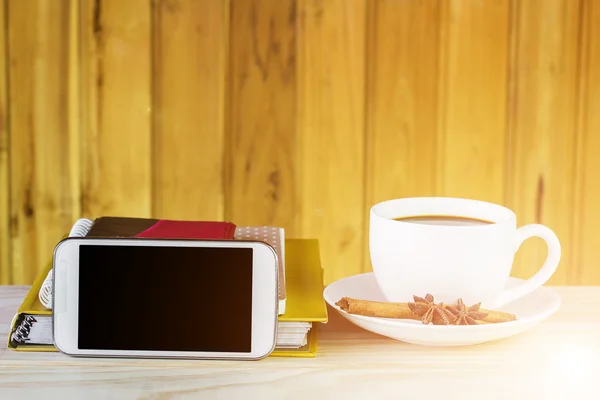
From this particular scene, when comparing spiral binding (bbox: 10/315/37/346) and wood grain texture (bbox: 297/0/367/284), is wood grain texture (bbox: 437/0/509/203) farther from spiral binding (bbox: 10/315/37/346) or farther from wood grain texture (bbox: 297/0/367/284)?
spiral binding (bbox: 10/315/37/346)

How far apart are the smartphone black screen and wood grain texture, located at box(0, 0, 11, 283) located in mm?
890

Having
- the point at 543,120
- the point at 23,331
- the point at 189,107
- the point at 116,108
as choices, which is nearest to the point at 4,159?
the point at 116,108

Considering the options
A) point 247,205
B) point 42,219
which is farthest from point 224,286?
point 42,219

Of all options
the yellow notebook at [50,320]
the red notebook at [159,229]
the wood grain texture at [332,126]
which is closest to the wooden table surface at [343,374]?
the yellow notebook at [50,320]

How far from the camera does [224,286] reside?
2.26ft

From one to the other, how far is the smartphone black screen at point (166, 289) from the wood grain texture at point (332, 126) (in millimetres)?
820

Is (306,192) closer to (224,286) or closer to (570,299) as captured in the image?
(570,299)

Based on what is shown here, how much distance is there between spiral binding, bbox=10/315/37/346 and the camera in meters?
0.72

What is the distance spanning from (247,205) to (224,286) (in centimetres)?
83

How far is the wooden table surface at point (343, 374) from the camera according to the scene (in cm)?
66

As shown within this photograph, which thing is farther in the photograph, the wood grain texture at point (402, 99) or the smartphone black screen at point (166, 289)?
the wood grain texture at point (402, 99)

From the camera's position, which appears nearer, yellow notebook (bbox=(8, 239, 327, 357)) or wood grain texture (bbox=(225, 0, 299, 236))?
yellow notebook (bbox=(8, 239, 327, 357))

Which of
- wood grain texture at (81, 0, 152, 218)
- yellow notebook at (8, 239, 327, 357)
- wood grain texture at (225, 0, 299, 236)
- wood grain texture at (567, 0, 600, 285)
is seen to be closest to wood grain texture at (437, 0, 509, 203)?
wood grain texture at (567, 0, 600, 285)

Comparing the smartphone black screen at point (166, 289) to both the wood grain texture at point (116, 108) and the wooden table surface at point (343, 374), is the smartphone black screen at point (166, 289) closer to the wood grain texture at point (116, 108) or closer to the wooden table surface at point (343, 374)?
the wooden table surface at point (343, 374)
